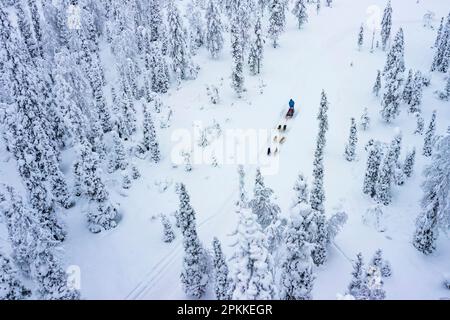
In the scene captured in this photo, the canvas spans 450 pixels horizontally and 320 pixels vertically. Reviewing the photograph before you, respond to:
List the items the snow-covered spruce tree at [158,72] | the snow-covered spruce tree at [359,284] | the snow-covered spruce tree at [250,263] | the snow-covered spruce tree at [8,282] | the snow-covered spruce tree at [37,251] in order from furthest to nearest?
1. the snow-covered spruce tree at [158,72]
2. the snow-covered spruce tree at [8,282]
3. the snow-covered spruce tree at [37,251]
4. the snow-covered spruce tree at [359,284]
5. the snow-covered spruce tree at [250,263]

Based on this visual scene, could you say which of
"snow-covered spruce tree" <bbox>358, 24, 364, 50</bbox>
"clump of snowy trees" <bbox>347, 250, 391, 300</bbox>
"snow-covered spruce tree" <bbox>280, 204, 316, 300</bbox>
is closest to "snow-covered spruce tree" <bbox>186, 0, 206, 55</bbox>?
"snow-covered spruce tree" <bbox>358, 24, 364, 50</bbox>

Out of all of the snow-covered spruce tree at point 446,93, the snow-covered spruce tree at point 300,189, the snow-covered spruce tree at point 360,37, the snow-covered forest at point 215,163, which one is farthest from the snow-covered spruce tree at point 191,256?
the snow-covered spruce tree at point 360,37

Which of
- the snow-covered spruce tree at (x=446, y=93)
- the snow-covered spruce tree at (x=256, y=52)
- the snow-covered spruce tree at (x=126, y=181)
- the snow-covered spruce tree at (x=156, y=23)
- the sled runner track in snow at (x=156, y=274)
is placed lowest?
the sled runner track in snow at (x=156, y=274)

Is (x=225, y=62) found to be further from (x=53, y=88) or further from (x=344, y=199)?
(x=344, y=199)

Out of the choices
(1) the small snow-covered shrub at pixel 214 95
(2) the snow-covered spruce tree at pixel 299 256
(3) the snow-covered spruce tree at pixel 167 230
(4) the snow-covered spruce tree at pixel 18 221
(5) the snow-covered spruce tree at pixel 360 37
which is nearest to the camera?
(2) the snow-covered spruce tree at pixel 299 256

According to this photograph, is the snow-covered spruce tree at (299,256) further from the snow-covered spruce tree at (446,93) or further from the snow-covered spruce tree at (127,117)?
the snow-covered spruce tree at (446,93)

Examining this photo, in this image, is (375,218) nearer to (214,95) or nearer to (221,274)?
(221,274)

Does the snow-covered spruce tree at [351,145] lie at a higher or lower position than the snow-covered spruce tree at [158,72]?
lower
